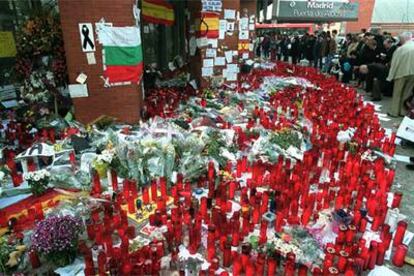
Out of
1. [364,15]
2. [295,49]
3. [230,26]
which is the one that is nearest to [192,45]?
[230,26]

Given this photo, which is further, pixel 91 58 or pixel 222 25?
pixel 222 25

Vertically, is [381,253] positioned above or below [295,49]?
below

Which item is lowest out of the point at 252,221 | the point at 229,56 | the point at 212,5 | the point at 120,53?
the point at 252,221

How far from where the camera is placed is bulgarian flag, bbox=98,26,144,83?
6246 mm

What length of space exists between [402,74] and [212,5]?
16.8ft

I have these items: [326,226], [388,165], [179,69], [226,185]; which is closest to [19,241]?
[226,185]

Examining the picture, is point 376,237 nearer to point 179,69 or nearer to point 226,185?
point 226,185

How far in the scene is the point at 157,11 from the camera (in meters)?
9.77

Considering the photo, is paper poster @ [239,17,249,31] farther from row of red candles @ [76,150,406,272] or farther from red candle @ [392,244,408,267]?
red candle @ [392,244,408,267]

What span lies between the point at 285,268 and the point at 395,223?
1563 mm

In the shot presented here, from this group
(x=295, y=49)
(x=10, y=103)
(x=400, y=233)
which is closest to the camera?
(x=400, y=233)

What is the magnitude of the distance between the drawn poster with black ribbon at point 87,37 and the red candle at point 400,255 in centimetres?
562

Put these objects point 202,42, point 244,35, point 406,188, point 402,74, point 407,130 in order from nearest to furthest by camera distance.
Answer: point 406,188, point 407,130, point 402,74, point 202,42, point 244,35

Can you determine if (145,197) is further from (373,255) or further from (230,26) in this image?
(230,26)
